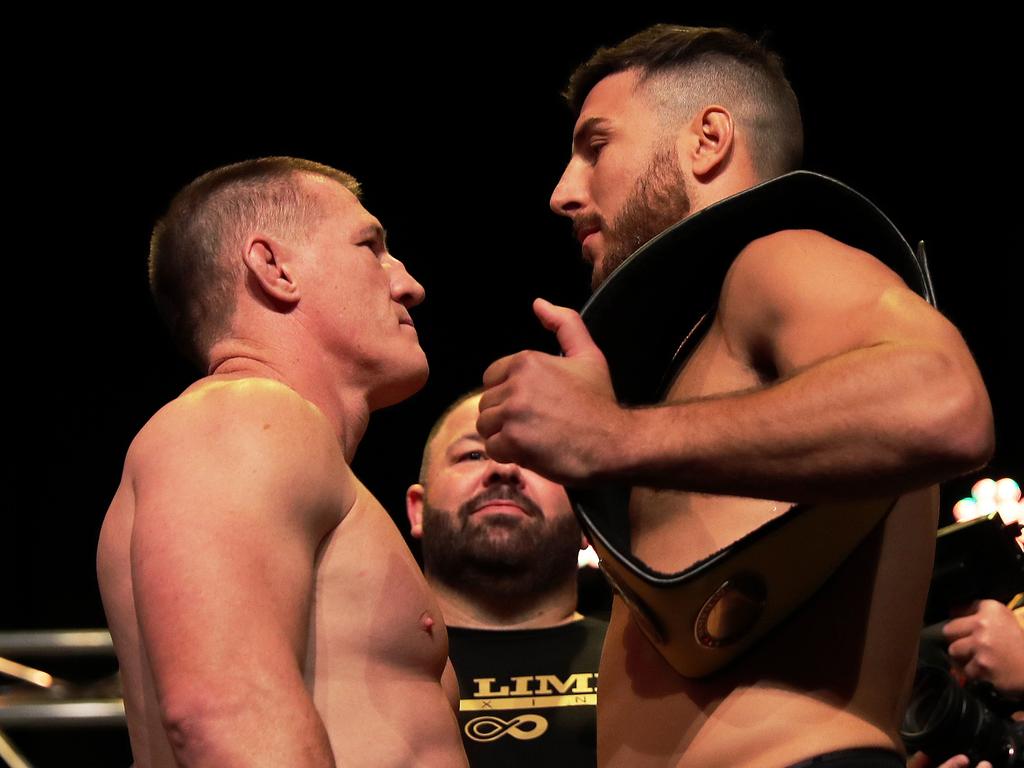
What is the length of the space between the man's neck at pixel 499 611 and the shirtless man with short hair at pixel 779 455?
3.80 ft

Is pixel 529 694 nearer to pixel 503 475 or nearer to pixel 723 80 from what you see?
pixel 503 475

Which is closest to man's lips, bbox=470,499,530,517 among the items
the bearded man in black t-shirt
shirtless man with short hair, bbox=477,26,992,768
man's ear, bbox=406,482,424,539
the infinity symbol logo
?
the bearded man in black t-shirt

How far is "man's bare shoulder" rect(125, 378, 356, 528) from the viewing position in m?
1.18

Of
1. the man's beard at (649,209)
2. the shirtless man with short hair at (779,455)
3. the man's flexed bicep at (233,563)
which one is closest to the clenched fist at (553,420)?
the shirtless man with short hair at (779,455)

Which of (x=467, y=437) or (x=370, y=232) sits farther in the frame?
(x=467, y=437)

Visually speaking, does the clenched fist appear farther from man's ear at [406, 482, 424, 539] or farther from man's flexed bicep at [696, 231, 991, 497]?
man's ear at [406, 482, 424, 539]

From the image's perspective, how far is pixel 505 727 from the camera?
2336 mm

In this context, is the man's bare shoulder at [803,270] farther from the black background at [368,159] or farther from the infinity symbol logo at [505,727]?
the black background at [368,159]

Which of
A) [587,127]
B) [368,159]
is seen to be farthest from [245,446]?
[368,159]

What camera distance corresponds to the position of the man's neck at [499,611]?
2609mm

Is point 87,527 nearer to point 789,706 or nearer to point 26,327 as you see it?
point 26,327

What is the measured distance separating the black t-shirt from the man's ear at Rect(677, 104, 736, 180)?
3.89ft

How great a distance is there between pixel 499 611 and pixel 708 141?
132cm

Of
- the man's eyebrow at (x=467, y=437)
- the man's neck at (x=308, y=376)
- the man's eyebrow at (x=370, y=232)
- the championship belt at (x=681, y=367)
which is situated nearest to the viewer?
the championship belt at (x=681, y=367)
